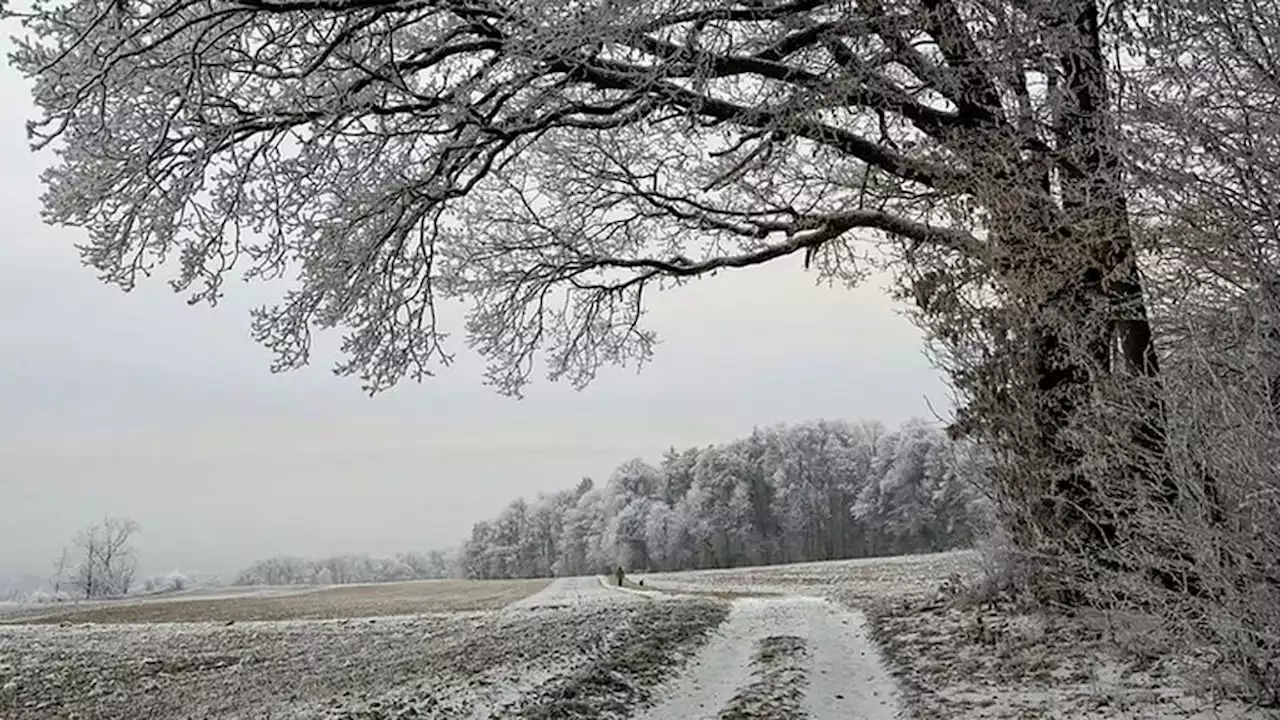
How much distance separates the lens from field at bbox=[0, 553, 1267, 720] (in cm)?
687

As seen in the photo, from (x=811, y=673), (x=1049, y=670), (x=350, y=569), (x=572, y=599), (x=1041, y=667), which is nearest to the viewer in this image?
(x=1049, y=670)

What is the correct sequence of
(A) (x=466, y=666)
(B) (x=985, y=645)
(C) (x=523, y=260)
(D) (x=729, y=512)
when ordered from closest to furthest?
1. (B) (x=985, y=645)
2. (A) (x=466, y=666)
3. (C) (x=523, y=260)
4. (D) (x=729, y=512)

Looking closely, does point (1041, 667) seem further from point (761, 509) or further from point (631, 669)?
point (761, 509)

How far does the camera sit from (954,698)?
22.4ft

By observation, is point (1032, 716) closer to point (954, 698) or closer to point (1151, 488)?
point (954, 698)

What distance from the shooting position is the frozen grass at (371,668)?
26.1ft

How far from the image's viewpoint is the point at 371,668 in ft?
35.6

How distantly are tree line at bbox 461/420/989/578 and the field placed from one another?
4154 cm

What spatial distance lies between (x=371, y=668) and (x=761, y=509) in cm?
5860

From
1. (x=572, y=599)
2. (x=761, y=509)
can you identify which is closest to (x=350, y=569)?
(x=761, y=509)

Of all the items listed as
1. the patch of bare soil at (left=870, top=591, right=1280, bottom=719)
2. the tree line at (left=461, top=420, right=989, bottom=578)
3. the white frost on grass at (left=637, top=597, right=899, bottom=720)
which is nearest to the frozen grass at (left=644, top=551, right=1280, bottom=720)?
the patch of bare soil at (left=870, top=591, right=1280, bottom=719)

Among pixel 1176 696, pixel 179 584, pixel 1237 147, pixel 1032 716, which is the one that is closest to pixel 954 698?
pixel 1032 716

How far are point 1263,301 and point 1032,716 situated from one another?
3393 mm

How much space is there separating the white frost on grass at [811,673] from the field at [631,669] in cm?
3
